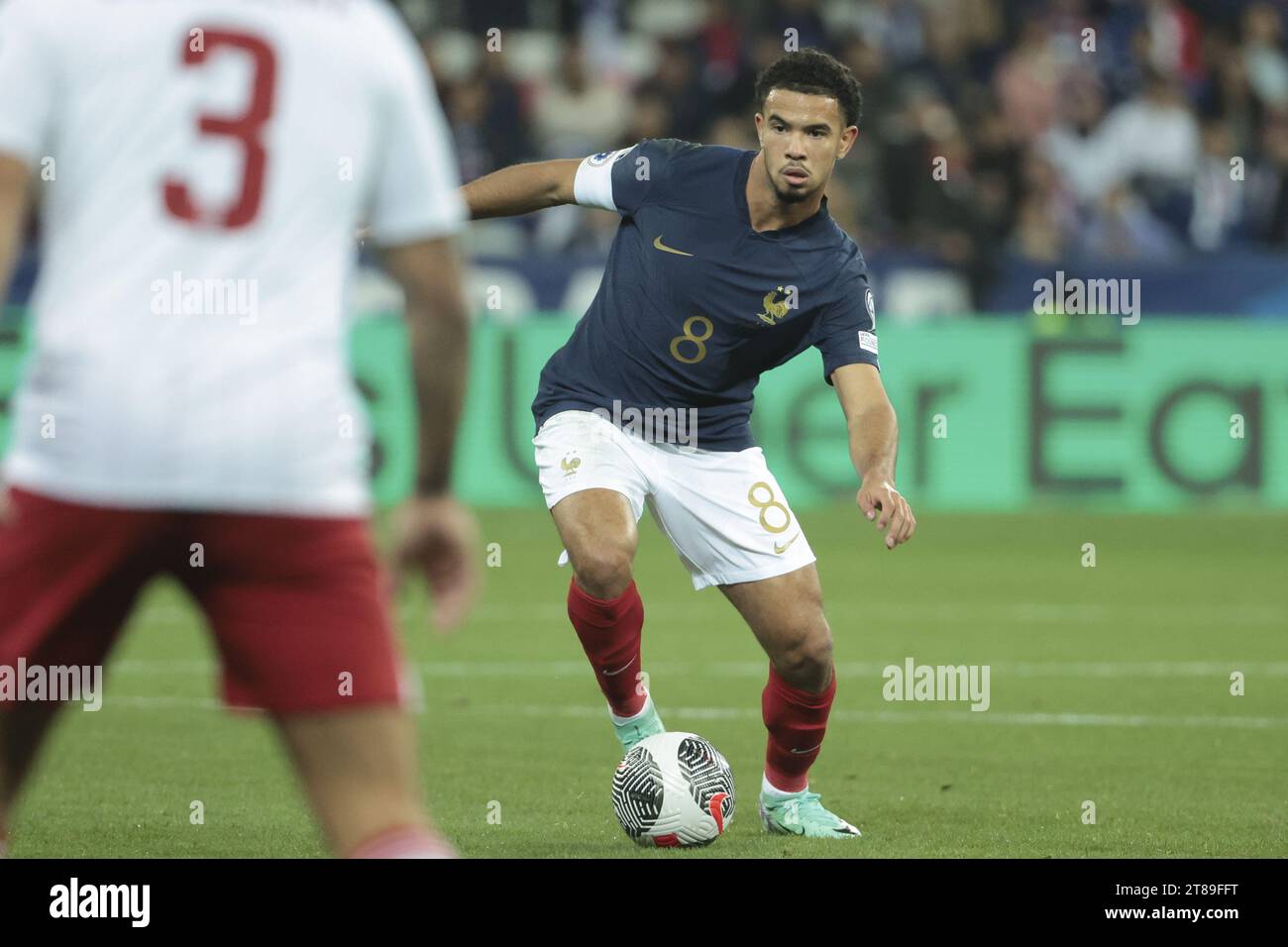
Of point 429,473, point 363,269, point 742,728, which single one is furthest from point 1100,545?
point 429,473

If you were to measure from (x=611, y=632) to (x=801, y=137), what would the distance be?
5.15ft

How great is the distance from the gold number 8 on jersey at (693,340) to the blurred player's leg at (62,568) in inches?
140

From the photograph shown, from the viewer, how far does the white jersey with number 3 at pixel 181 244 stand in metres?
3.09

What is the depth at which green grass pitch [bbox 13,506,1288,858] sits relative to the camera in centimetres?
622

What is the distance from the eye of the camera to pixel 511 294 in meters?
15.6

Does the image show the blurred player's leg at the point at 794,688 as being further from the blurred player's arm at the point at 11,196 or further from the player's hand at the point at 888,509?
the blurred player's arm at the point at 11,196

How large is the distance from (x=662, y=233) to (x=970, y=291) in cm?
1022

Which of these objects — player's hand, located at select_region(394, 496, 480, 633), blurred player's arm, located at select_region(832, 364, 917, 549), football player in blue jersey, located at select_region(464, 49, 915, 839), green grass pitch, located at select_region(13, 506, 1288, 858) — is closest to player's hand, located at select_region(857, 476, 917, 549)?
blurred player's arm, located at select_region(832, 364, 917, 549)

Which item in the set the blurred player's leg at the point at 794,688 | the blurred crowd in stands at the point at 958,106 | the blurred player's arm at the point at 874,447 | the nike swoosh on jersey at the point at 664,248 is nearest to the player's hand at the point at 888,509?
the blurred player's arm at the point at 874,447

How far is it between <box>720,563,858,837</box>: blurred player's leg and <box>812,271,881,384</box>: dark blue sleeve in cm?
65

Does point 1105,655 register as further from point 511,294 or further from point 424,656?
point 511,294

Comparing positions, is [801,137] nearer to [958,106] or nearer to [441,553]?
[441,553]

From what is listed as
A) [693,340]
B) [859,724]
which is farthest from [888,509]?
[859,724]

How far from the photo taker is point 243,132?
123 inches
